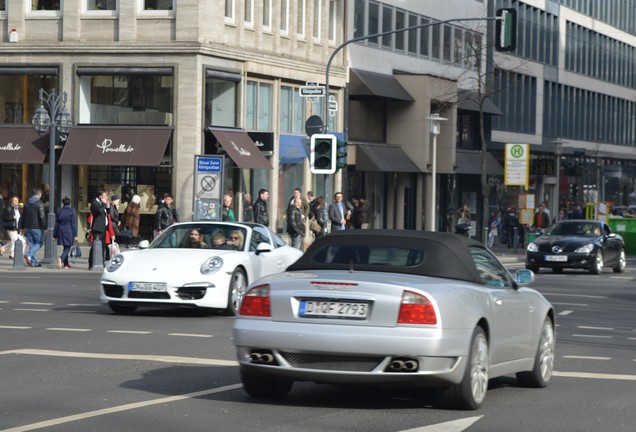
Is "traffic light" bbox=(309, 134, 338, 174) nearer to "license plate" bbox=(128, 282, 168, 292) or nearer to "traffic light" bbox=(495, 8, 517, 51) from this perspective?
"license plate" bbox=(128, 282, 168, 292)

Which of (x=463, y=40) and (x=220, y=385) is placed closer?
(x=220, y=385)

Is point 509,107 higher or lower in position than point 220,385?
higher

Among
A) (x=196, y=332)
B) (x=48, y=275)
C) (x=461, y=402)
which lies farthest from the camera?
(x=48, y=275)

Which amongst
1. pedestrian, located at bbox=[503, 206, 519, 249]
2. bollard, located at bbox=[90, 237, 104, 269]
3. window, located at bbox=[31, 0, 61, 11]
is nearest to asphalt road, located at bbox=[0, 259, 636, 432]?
bollard, located at bbox=[90, 237, 104, 269]

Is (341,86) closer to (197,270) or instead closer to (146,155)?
(146,155)

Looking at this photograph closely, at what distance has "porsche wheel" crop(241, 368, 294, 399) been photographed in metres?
11.5

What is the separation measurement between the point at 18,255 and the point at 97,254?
2.05 metres

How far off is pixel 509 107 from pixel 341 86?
920 inches

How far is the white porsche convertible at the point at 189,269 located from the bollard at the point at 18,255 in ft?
40.9

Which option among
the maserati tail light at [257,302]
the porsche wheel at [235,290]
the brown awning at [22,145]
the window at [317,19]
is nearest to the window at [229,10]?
the brown awning at [22,145]

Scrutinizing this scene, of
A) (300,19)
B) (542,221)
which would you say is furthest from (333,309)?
(542,221)

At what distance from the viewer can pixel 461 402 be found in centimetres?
1105

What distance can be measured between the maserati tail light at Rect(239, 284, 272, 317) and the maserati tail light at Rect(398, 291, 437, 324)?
3.34 feet

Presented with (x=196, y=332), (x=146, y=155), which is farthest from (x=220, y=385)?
(x=146, y=155)
